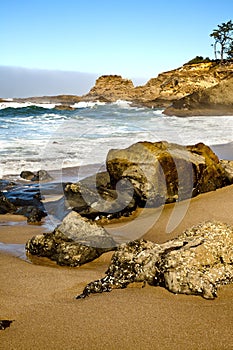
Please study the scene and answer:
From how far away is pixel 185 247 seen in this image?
3.12 metres

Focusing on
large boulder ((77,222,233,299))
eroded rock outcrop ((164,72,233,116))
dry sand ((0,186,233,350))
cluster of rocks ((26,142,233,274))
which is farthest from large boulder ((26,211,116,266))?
eroded rock outcrop ((164,72,233,116))

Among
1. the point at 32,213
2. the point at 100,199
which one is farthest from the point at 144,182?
the point at 32,213

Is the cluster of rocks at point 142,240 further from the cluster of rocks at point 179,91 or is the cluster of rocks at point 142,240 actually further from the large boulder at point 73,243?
the cluster of rocks at point 179,91

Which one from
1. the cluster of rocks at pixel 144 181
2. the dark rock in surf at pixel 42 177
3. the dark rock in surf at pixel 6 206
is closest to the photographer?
the cluster of rocks at pixel 144 181

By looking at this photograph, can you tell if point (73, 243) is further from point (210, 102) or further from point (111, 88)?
point (111, 88)

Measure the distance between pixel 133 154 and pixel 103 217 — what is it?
119cm

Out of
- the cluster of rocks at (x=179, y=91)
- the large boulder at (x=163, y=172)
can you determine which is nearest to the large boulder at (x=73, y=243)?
the large boulder at (x=163, y=172)

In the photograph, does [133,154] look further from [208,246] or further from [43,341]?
[43,341]

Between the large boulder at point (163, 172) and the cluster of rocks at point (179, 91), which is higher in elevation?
the cluster of rocks at point (179, 91)

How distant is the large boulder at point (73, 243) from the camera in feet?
12.9

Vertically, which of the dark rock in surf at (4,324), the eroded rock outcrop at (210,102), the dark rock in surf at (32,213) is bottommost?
the dark rock in surf at (32,213)

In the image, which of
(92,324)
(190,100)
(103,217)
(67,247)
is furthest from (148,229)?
(190,100)

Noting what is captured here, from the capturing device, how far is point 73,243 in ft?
13.2

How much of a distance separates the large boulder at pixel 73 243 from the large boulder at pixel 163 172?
1578 millimetres
